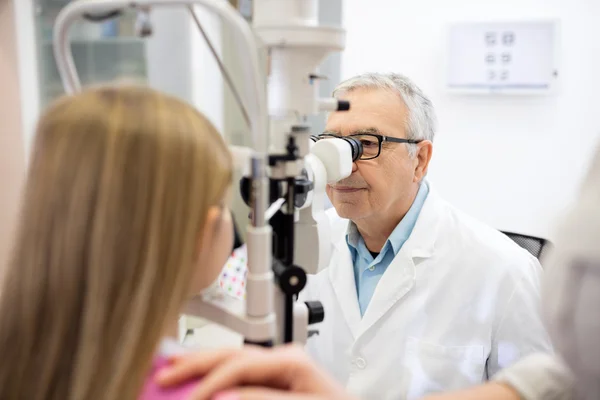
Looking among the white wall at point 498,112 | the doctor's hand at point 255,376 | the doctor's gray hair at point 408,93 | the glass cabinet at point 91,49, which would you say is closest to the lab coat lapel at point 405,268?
the doctor's gray hair at point 408,93

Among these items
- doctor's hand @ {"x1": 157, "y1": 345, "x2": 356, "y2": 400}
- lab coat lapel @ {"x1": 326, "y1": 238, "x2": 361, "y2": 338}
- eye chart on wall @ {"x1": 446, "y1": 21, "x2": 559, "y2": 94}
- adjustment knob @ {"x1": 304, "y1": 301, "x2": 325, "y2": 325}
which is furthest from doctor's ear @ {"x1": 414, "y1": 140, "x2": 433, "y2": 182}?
eye chart on wall @ {"x1": 446, "y1": 21, "x2": 559, "y2": 94}

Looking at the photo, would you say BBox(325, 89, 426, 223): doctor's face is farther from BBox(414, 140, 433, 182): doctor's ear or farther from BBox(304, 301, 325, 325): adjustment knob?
BBox(304, 301, 325, 325): adjustment knob

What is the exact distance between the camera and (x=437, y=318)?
3.90 ft

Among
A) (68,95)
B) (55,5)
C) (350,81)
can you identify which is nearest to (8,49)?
(55,5)

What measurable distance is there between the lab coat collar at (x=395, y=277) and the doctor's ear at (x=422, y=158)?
0.06 metres

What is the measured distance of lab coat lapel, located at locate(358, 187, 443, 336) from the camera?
121 centimetres

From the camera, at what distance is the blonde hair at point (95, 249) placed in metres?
0.54

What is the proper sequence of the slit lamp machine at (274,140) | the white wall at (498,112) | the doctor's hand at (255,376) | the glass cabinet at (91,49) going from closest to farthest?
the doctor's hand at (255,376)
the slit lamp machine at (274,140)
the white wall at (498,112)
the glass cabinet at (91,49)

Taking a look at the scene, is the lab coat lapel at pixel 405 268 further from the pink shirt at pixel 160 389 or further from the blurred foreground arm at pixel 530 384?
the pink shirt at pixel 160 389

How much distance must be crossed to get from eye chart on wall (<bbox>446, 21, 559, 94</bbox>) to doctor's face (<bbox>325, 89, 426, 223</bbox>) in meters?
1.18

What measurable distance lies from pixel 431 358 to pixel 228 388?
725 mm

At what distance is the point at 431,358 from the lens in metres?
1.15

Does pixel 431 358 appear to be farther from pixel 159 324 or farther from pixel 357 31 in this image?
pixel 357 31

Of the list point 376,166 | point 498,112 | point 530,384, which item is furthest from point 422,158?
point 498,112
